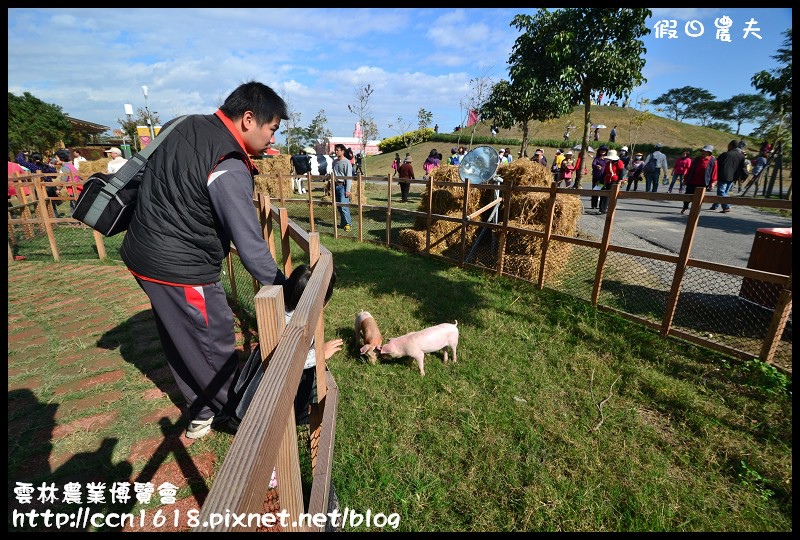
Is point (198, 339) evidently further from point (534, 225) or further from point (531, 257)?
point (534, 225)

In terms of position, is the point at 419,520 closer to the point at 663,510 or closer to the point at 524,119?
the point at 663,510

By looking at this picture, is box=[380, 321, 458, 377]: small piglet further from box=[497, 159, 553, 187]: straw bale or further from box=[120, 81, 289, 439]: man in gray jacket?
box=[497, 159, 553, 187]: straw bale

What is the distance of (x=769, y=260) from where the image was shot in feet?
13.0

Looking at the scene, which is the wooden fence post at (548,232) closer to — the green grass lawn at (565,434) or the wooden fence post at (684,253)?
the green grass lawn at (565,434)

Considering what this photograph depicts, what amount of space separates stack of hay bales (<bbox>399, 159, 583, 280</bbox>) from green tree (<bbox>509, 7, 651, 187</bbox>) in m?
3.59

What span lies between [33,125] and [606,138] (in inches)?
2364

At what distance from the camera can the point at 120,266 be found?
6.42 metres

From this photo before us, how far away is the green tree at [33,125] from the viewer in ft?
92.5

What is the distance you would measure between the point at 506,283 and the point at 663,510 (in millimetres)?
3775

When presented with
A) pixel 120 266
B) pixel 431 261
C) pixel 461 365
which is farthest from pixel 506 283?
pixel 120 266

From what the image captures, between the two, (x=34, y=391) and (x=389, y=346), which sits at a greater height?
(x=389, y=346)

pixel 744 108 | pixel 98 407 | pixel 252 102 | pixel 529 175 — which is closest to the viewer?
pixel 252 102

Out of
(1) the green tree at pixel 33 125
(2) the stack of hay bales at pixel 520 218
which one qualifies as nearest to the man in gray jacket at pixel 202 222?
(2) the stack of hay bales at pixel 520 218

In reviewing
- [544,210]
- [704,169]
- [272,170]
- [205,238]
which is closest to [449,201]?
[544,210]
